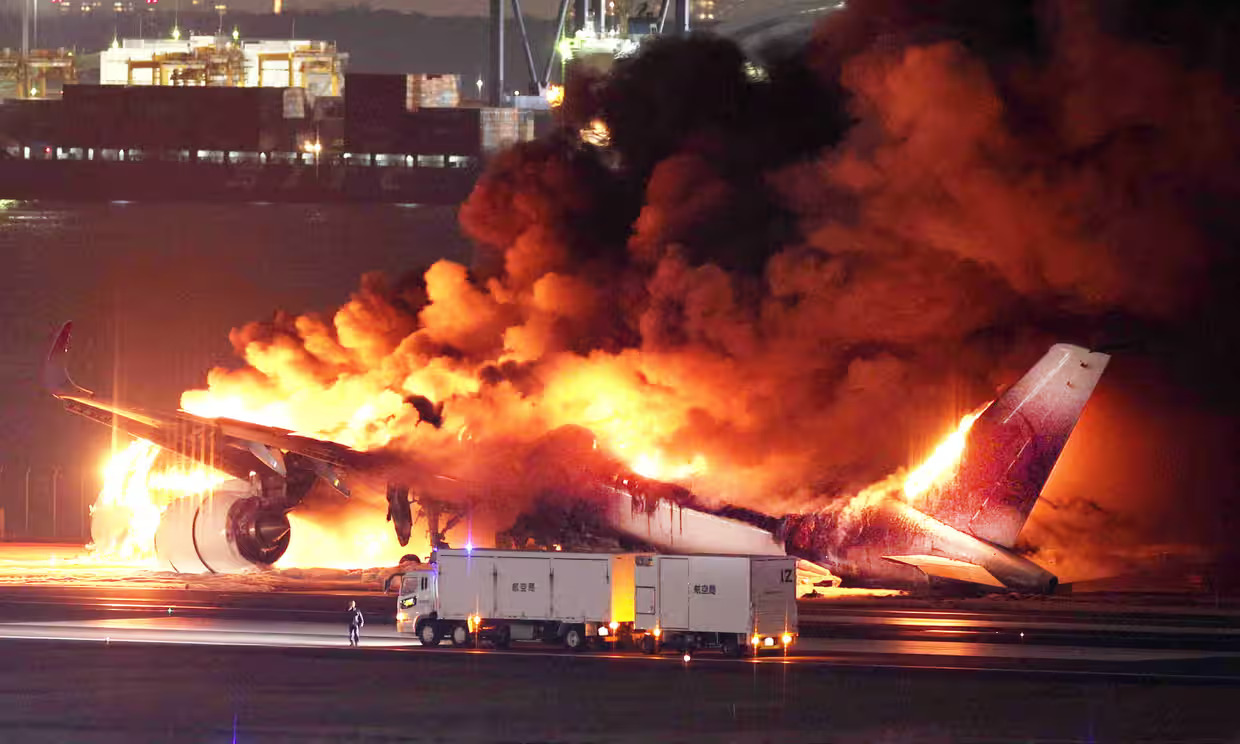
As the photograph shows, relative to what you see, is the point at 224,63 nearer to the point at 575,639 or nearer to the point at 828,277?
the point at 828,277

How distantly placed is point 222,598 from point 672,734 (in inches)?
→ 1394

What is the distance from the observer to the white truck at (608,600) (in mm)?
47031

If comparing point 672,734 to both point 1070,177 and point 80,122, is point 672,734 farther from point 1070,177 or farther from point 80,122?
point 80,122

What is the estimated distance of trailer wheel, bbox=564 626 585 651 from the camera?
159ft

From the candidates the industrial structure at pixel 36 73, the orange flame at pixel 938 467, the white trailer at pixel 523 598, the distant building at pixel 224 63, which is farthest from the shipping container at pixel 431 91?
the white trailer at pixel 523 598

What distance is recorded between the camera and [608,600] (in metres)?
48.2

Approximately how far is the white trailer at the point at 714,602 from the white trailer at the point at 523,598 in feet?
3.02

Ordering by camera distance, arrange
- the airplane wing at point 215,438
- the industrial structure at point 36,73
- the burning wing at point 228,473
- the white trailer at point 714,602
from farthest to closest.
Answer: the industrial structure at point 36,73, the burning wing at point 228,473, the airplane wing at point 215,438, the white trailer at point 714,602

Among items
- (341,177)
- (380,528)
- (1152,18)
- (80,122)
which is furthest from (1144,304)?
(80,122)

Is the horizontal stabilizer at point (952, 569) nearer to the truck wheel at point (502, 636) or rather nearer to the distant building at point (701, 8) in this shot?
the truck wheel at point (502, 636)

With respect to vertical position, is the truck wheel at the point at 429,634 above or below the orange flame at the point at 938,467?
below

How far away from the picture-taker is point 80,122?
143 metres

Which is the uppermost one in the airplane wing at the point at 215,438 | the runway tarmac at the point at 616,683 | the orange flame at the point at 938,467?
the airplane wing at the point at 215,438

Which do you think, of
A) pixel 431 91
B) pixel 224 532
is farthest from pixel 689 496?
pixel 431 91
